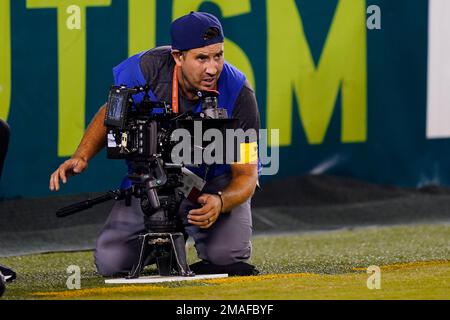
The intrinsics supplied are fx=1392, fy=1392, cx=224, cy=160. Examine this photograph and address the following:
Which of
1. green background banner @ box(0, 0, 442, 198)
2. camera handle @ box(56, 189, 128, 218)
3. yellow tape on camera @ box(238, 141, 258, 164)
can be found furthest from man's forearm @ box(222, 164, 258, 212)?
green background banner @ box(0, 0, 442, 198)

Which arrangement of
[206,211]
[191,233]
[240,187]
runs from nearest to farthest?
[206,211] < [240,187] < [191,233]

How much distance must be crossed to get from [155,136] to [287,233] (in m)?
3.02

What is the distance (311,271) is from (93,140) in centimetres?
128

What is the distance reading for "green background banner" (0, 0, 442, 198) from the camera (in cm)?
839

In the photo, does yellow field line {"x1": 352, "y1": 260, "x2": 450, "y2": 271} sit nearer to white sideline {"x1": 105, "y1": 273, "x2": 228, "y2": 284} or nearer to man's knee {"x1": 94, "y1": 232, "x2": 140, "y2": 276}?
white sideline {"x1": 105, "y1": 273, "x2": 228, "y2": 284}

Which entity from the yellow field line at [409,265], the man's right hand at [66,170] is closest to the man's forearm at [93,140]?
the man's right hand at [66,170]

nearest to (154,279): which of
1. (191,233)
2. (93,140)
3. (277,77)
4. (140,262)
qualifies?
(140,262)

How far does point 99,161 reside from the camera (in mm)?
8633

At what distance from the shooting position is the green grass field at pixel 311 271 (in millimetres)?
5762

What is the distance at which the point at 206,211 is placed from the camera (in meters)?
6.09

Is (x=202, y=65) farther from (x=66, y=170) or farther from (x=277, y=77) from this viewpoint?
(x=277, y=77)

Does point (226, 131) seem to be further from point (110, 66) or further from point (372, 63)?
point (372, 63)
